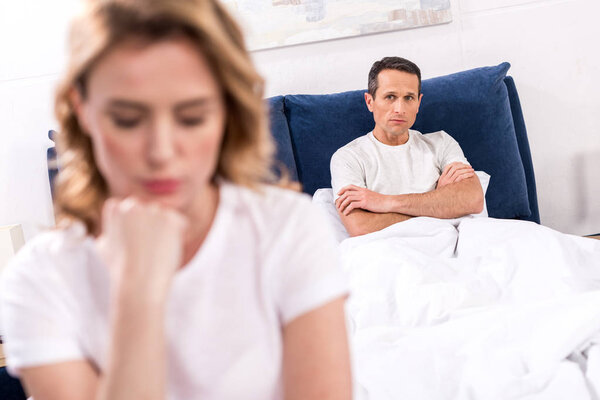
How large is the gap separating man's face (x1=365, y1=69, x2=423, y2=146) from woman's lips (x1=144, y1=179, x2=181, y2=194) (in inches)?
76.7

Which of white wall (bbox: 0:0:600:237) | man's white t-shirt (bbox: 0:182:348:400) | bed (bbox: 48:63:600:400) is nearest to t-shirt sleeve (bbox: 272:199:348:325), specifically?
man's white t-shirt (bbox: 0:182:348:400)

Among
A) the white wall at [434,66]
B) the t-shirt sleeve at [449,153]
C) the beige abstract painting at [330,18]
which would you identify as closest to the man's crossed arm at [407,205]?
the t-shirt sleeve at [449,153]

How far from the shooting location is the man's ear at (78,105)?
0.74 metres

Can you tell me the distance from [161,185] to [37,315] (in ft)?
0.72

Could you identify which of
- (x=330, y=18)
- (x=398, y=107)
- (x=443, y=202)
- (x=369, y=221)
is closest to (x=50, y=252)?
(x=369, y=221)

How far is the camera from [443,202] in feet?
8.01

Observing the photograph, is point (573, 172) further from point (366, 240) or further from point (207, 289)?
point (207, 289)

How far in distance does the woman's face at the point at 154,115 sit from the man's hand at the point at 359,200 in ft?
5.72

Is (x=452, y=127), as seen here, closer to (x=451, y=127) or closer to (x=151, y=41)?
(x=451, y=127)

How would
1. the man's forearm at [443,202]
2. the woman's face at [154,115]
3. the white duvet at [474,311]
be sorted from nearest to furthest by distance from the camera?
the woman's face at [154,115] < the white duvet at [474,311] < the man's forearm at [443,202]

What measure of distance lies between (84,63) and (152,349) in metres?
0.32

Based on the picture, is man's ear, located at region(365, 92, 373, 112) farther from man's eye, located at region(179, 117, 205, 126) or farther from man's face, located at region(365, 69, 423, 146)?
man's eye, located at region(179, 117, 205, 126)

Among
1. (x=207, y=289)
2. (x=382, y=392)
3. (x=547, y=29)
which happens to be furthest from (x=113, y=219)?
(x=547, y=29)

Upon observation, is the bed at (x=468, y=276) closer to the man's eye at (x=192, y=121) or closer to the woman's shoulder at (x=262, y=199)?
the woman's shoulder at (x=262, y=199)
